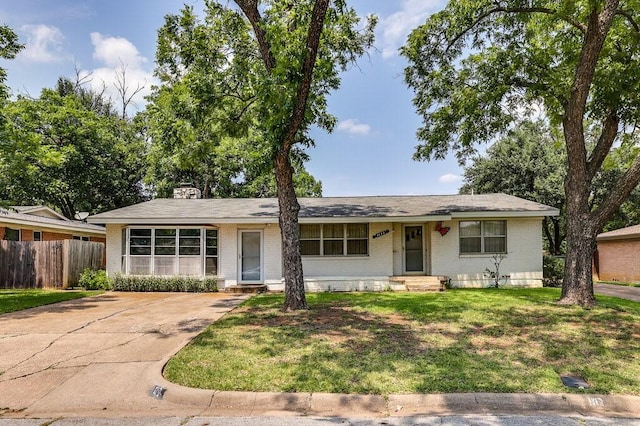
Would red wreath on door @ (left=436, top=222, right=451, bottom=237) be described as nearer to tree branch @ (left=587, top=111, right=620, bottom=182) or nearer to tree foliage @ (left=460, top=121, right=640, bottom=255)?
tree branch @ (left=587, top=111, right=620, bottom=182)

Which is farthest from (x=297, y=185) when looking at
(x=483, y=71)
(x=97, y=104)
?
(x=483, y=71)

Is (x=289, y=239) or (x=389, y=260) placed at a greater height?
(x=289, y=239)

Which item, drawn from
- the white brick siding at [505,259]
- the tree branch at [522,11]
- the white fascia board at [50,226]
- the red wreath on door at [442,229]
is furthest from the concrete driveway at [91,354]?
the tree branch at [522,11]

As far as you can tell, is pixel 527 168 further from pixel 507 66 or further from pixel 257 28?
pixel 257 28

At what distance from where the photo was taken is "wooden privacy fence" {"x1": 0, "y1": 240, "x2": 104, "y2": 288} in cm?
1591

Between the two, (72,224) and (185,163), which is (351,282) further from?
(72,224)

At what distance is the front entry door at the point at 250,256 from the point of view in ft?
51.1

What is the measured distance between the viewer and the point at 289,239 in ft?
30.9

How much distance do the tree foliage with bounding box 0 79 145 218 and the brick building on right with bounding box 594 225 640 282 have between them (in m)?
29.1

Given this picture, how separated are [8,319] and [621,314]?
13564 millimetres

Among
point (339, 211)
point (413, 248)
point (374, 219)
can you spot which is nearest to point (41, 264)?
point (339, 211)

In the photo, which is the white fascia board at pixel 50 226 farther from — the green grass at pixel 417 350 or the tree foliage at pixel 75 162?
the green grass at pixel 417 350

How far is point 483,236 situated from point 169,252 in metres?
11.8

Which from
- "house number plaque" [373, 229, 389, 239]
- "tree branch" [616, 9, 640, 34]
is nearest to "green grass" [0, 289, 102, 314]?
"house number plaque" [373, 229, 389, 239]
